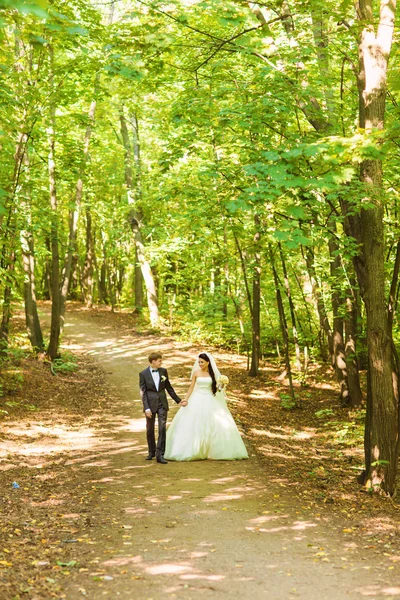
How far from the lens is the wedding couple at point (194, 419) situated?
977 centimetres

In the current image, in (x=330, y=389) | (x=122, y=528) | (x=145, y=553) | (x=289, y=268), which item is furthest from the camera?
(x=289, y=268)

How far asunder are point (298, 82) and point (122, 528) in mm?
6954

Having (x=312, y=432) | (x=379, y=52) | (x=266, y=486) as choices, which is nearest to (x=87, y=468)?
(x=266, y=486)

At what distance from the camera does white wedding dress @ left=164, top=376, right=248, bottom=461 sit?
9.92 metres

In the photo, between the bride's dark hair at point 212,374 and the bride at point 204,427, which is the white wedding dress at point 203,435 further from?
the bride's dark hair at point 212,374

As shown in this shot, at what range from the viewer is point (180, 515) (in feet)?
23.4

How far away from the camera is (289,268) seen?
19609 mm

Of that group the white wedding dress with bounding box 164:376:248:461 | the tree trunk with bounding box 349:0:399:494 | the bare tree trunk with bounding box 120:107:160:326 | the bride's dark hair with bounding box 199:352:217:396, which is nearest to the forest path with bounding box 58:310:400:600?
the white wedding dress with bounding box 164:376:248:461

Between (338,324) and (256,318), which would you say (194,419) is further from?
(256,318)

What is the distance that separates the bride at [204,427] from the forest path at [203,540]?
266 millimetres

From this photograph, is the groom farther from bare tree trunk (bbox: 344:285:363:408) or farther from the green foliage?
the green foliage

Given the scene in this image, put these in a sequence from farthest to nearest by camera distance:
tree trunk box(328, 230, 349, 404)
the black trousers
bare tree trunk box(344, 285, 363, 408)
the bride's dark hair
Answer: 1. bare tree trunk box(344, 285, 363, 408)
2. tree trunk box(328, 230, 349, 404)
3. the bride's dark hair
4. the black trousers

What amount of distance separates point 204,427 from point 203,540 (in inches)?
146

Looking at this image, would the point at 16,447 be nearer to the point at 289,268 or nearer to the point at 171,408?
the point at 171,408
